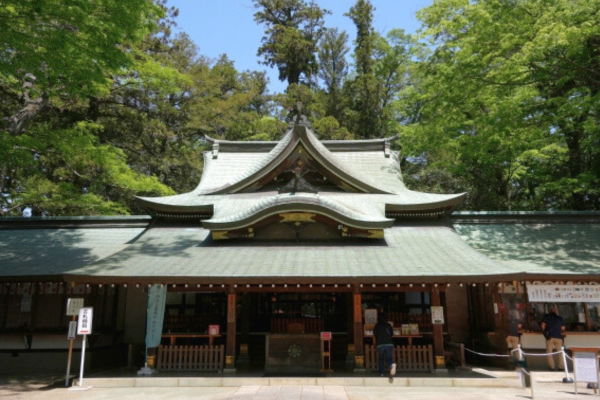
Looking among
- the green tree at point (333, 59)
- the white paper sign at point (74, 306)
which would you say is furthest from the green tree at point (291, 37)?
the white paper sign at point (74, 306)

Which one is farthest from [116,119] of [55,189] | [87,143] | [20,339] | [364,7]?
[364,7]

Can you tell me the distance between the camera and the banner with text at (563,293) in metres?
12.6

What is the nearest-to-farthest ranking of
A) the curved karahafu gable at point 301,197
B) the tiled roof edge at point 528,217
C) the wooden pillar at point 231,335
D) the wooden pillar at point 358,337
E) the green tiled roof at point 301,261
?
1. the green tiled roof at point 301,261
2. the wooden pillar at point 358,337
3. the wooden pillar at point 231,335
4. the curved karahafu gable at point 301,197
5. the tiled roof edge at point 528,217

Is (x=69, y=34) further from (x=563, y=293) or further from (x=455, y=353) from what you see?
(x=563, y=293)

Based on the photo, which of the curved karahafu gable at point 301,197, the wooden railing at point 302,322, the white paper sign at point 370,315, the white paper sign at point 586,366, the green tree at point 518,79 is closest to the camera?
the white paper sign at point 586,366

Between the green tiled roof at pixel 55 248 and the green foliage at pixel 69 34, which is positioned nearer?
the green foliage at pixel 69 34

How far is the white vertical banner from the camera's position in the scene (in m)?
11.6

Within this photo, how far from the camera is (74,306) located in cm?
1077

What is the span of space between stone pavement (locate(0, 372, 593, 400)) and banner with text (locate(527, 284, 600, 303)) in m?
2.72

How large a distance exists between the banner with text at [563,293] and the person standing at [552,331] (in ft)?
1.45

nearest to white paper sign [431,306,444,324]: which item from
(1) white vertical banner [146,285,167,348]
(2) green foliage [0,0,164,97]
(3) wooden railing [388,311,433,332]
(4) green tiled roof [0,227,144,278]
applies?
(3) wooden railing [388,311,433,332]

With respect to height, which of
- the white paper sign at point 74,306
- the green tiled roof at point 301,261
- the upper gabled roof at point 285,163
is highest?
the upper gabled roof at point 285,163

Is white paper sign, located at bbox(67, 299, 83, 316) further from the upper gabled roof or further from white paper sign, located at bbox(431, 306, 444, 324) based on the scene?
white paper sign, located at bbox(431, 306, 444, 324)

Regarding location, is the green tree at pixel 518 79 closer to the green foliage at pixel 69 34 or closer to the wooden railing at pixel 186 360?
the green foliage at pixel 69 34
